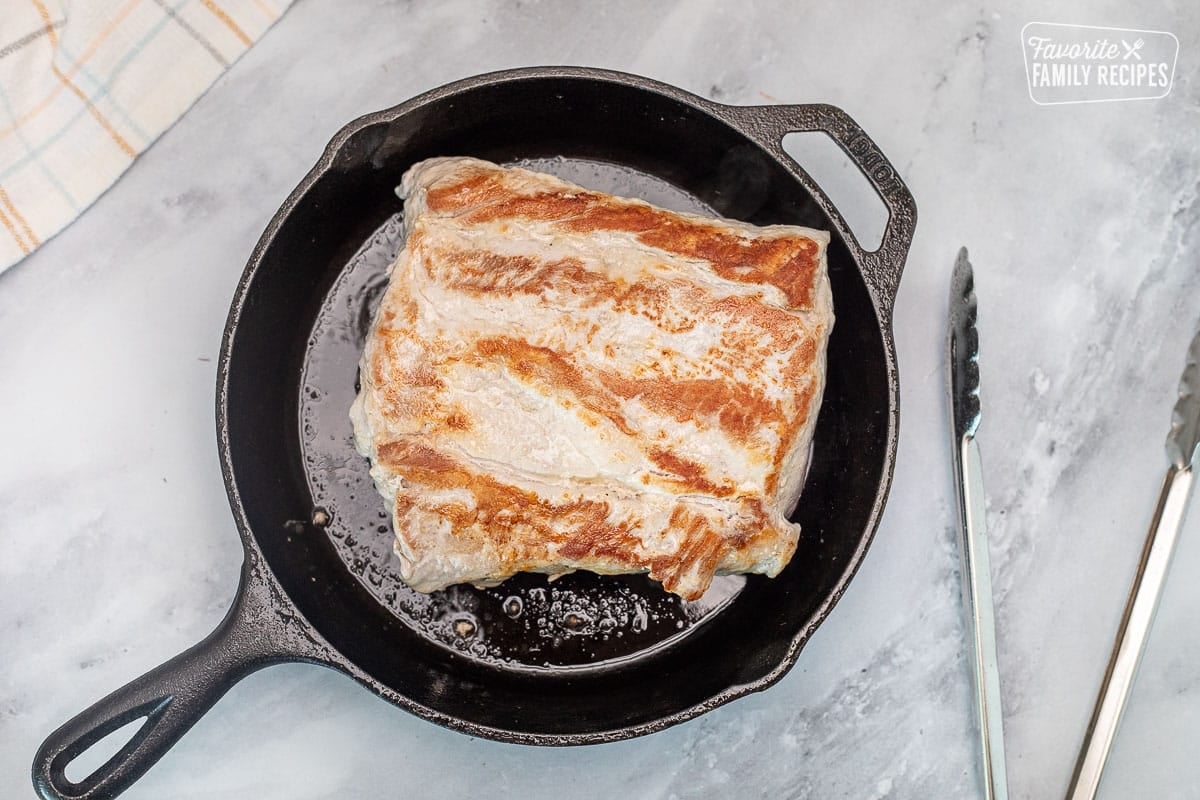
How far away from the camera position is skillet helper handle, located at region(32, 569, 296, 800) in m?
2.05

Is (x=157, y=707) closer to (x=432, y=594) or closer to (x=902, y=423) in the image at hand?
(x=432, y=594)

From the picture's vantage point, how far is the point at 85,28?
258cm

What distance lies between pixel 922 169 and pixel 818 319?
0.87 meters

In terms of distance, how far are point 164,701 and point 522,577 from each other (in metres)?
0.92

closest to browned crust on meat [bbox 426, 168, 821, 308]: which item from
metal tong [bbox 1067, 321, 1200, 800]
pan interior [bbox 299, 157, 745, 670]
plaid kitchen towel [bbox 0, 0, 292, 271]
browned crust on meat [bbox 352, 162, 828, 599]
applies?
browned crust on meat [bbox 352, 162, 828, 599]

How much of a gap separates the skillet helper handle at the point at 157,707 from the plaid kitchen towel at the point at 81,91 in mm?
1299

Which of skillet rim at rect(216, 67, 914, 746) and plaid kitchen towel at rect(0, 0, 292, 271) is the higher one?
plaid kitchen towel at rect(0, 0, 292, 271)

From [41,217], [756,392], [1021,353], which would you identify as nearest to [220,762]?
[41,217]

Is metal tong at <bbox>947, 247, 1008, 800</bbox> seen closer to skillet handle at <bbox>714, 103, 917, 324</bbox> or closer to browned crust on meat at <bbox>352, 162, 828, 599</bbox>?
skillet handle at <bbox>714, 103, 917, 324</bbox>

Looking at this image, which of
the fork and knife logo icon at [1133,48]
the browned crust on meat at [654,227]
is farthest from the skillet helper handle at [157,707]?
the fork and knife logo icon at [1133,48]

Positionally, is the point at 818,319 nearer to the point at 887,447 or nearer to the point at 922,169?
the point at 887,447

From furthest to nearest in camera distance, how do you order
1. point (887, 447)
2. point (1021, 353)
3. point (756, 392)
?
point (1021, 353) → point (887, 447) → point (756, 392)

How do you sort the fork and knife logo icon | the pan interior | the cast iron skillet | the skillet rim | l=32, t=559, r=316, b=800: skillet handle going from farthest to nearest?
the fork and knife logo icon, the pan interior, the cast iron skillet, the skillet rim, l=32, t=559, r=316, b=800: skillet handle

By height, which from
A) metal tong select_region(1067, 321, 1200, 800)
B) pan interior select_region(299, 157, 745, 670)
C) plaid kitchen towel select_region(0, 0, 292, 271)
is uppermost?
plaid kitchen towel select_region(0, 0, 292, 271)
